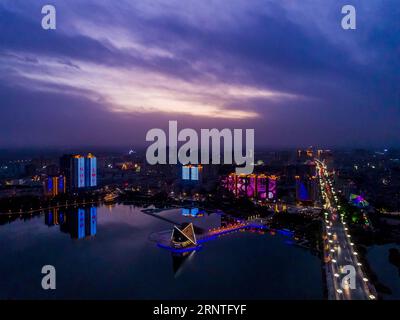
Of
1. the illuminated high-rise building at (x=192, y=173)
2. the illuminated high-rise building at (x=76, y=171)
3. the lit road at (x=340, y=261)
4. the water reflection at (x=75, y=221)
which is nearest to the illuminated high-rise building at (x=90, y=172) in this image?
the illuminated high-rise building at (x=76, y=171)

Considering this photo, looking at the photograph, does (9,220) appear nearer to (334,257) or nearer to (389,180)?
(334,257)

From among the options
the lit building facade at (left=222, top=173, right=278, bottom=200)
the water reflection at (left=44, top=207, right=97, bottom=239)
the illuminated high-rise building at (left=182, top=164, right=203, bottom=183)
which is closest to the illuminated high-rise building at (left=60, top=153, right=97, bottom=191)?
the water reflection at (left=44, top=207, right=97, bottom=239)

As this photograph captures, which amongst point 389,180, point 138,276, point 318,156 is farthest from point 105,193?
point 318,156

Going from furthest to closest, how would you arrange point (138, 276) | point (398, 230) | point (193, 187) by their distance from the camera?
point (193, 187) < point (398, 230) < point (138, 276)

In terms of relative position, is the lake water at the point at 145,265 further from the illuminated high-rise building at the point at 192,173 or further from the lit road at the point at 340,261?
the illuminated high-rise building at the point at 192,173

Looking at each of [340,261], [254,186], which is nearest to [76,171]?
[254,186]
